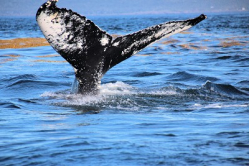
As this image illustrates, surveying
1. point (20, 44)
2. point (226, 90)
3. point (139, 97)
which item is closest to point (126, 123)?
point (139, 97)

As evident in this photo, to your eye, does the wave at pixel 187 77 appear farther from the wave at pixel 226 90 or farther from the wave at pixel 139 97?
the wave at pixel 139 97

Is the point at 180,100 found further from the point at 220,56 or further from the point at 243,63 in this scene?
the point at 220,56

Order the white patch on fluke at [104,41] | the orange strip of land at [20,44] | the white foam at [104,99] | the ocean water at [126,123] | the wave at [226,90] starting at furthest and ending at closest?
the orange strip of land at [20,44] < the wave at [226,90] < the white foam at [104,99] < the white patch on fluke at [104,41] < the ocean water at [126,123]

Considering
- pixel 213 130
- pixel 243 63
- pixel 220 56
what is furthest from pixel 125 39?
pixel 220 56

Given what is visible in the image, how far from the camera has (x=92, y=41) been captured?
7.25 m

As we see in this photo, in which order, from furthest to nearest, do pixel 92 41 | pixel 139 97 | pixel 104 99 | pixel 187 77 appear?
pixel 187 77, pixel 139 97, pixel 104 99, pixel 92 41

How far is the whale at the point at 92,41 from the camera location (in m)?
6.92

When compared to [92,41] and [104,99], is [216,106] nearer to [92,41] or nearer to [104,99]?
[104,99]

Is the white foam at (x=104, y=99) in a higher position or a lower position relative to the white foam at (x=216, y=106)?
higher

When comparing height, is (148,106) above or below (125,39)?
below

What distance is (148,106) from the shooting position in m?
8.06

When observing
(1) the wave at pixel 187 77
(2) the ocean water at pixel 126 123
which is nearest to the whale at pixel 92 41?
(2) the ocean water at pixel 126 123

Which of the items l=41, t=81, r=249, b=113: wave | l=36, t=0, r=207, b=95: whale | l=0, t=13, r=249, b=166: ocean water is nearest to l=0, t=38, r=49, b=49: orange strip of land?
l=0, t=13, r=249, b=166: ocean water

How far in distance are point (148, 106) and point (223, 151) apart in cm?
294
